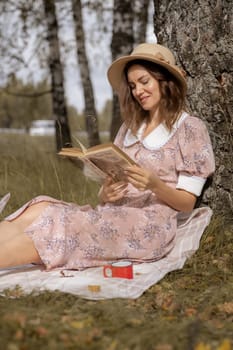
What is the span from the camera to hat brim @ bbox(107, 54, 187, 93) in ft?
11.9

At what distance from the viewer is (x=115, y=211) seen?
3699mm

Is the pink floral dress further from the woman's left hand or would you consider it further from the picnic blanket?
the woman's left hand

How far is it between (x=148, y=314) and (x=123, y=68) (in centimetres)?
149

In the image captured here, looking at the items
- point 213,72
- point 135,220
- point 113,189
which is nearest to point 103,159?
point 113,189

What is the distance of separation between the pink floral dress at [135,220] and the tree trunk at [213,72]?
0.46m

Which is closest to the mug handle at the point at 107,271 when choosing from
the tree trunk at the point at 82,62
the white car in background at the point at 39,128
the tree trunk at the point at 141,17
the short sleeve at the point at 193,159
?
the short sleeve at the point at 193,159

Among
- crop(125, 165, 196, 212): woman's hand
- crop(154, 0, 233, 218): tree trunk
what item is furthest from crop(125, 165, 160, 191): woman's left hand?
crop(154, 0, 233, 218): tree trunk

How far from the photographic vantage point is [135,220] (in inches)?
145

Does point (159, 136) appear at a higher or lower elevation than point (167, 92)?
lower

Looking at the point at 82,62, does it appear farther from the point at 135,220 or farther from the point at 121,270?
the point at 121,270

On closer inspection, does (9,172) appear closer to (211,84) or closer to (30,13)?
(211,84)

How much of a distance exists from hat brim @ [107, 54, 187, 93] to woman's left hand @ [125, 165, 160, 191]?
→ 617 mm

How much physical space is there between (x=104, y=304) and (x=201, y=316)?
468mm

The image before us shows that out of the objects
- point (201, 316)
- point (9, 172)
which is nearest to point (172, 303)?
point (201, 316)
